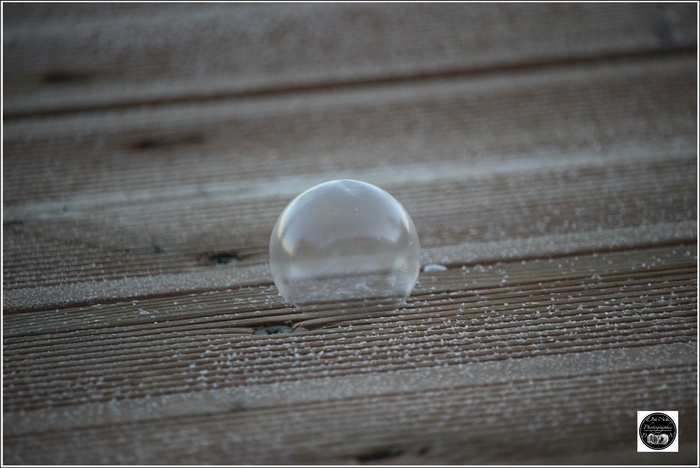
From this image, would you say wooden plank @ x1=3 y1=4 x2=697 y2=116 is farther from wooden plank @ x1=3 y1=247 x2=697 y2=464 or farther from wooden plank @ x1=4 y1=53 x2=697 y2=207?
wooden plank @ x1=3 y1=247 x2=697 y2=464

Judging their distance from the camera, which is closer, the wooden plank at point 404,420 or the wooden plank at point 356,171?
the wooden plank at point 404,420

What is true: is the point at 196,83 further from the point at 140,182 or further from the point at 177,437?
the point at 177,437

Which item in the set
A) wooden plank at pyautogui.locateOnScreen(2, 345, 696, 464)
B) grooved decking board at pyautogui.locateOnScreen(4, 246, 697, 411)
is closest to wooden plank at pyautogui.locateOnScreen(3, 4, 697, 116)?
grooved decking board at pyautogui.locateOnScreen(4, 246, 697, 411)

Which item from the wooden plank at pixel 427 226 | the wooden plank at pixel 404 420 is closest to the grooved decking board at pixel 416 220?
the wooden plank at pixel 427 226

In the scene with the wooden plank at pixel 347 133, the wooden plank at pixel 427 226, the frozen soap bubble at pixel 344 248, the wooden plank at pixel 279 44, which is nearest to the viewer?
the frozen soap bubble at pixel 344 248

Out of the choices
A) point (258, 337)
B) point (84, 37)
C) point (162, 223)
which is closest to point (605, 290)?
point (258, 337)

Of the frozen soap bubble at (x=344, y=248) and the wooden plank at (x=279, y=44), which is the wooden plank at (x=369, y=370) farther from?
the wooden plank at (x=279, y=44)

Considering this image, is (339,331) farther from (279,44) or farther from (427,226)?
(279,44)

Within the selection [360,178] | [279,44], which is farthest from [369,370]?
[279,44]
